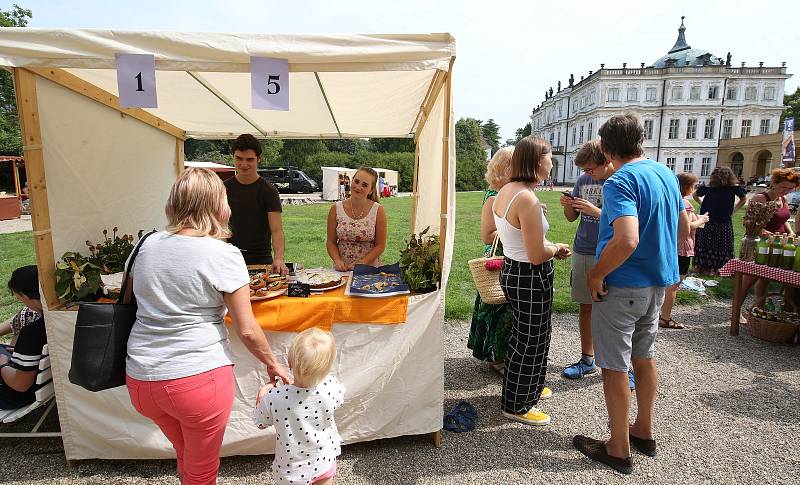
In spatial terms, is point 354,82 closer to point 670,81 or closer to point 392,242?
point 392,242

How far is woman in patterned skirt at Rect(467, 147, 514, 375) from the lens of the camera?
3.16 m

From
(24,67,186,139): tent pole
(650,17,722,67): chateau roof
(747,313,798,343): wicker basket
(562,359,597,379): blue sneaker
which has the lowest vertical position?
(562,359,597,379): blue sneaker

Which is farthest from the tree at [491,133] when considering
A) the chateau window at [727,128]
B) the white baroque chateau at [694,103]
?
the chateau window at [727,128]

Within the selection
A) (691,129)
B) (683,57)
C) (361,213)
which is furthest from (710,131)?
(361,213)

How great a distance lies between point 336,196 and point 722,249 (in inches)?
878

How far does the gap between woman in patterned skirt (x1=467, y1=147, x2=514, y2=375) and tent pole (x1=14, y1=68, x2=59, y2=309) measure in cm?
270

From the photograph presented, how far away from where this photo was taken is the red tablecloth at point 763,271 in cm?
399

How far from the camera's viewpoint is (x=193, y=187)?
62.4 inches

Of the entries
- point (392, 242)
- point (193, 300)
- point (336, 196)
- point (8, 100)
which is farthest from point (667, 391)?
point (8, 100)

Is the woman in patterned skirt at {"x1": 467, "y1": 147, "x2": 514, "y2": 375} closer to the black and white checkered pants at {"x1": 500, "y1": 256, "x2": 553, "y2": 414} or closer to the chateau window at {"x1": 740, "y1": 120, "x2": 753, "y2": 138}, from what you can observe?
the black and white checkered pants at {"x1": 500, "y1": 256, "x2": 553, "y2": 414}

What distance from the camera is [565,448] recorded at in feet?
8.68

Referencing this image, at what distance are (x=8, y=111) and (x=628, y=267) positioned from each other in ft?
124

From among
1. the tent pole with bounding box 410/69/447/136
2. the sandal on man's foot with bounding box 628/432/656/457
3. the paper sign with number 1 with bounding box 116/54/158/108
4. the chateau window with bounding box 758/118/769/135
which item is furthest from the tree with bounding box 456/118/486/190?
the chateau window with bounding box 758/118/769/135

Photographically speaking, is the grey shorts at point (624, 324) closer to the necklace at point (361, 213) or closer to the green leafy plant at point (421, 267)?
the green leafy plant at point (421, 267)
